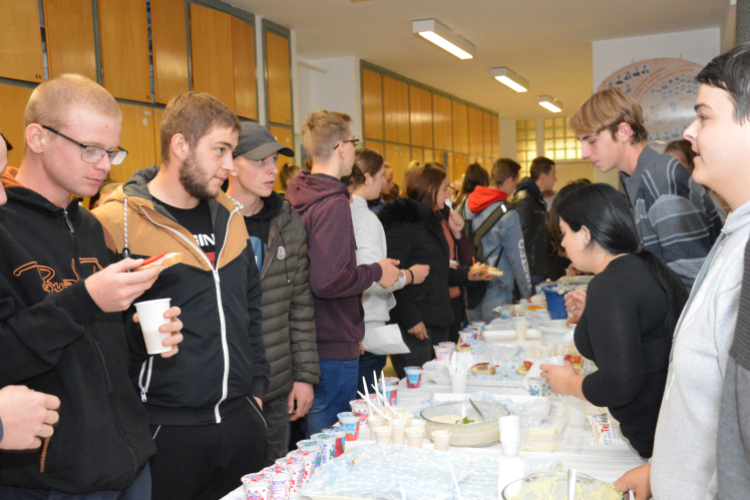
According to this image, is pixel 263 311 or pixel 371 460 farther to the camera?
pixel 263 311

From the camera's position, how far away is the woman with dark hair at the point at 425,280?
3.84 meters

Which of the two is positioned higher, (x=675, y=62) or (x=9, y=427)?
(x=675, y=62)

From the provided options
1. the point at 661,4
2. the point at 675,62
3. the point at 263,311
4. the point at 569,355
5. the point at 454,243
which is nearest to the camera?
the point at 263,311

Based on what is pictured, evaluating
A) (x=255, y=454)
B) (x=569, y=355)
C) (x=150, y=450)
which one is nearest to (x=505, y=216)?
(x=569, y=355)

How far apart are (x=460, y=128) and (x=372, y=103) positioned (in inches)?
156

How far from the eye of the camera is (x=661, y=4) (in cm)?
659

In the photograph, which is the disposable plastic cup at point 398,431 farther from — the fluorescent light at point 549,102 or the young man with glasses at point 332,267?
the fluorescent light at point 549,102

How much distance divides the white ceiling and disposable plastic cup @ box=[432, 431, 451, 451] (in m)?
5.23

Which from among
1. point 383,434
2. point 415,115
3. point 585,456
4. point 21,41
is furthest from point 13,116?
point 415,115

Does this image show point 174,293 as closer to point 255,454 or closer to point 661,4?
point 255,454

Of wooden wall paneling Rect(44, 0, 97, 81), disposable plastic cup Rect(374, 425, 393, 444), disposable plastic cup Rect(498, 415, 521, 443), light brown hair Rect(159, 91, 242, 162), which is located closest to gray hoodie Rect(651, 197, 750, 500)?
disposable plastic cup Rect(498, 415, 521, 443)

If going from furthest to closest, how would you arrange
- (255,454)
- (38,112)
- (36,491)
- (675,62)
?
(675,62) < (255,454) < (38,112) < (36,491)

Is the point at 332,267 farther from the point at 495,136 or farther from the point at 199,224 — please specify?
the point at 495,136

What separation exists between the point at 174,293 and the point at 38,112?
0.66 meters
